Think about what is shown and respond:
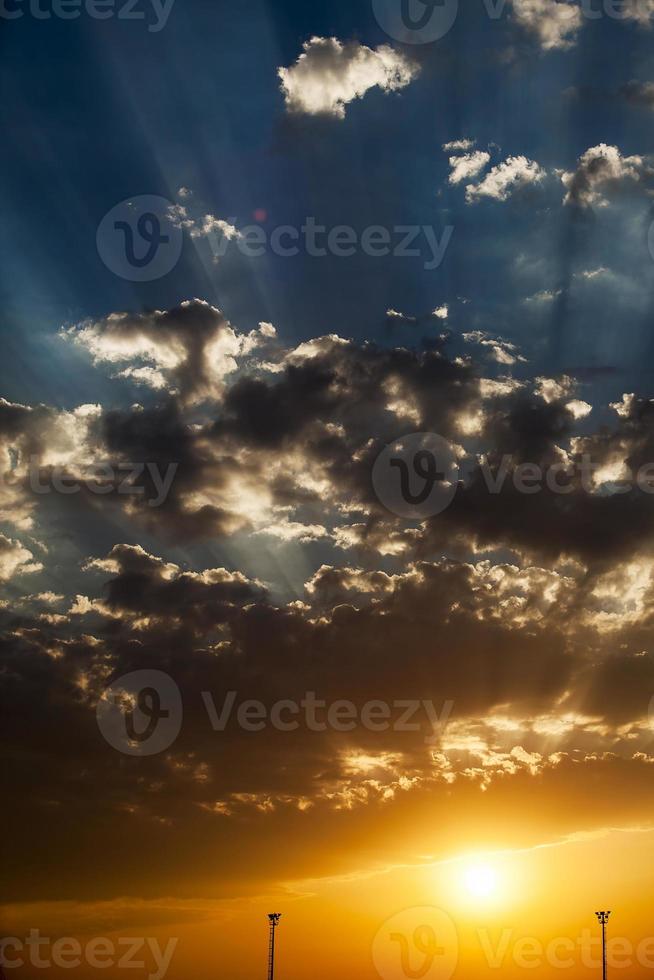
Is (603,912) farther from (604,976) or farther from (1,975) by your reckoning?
(1,975)

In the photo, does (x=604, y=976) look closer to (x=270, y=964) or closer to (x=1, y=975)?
(x=270, y=964)

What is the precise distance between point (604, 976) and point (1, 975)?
3112 inches

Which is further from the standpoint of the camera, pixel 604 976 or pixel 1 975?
pixel 1 975

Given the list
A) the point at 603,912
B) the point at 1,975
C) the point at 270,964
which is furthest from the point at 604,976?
the point at 1,975

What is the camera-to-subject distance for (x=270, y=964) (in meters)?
113

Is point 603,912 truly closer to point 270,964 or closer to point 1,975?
point 270,964

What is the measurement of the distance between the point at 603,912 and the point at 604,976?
8791 mm

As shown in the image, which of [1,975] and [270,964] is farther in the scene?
[1,975]

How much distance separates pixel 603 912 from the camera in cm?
12212

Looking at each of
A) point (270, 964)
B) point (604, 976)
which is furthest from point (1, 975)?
point (604, 976)

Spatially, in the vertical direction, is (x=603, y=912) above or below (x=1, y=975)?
above

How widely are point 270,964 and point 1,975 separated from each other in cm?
4205
